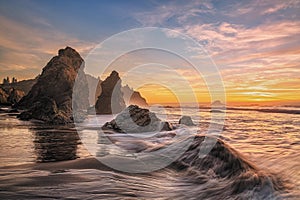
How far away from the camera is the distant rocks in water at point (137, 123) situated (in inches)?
823

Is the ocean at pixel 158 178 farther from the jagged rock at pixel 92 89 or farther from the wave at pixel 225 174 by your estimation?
the jagged rock at pixel 92 89

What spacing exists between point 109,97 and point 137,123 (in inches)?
1444

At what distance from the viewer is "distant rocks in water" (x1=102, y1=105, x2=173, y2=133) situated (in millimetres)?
20906

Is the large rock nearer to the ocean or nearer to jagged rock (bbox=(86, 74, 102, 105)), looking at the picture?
jagged rock (bbox=(86, 74, 102, 105))

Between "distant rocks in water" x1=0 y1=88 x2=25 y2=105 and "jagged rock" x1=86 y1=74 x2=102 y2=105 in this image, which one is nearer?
"jagged rock" x1=86 y1=74 x2=102 y2=105

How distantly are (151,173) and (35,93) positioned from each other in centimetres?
5750

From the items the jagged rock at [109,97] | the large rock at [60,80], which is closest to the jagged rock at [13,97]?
the large rock at [60,80]

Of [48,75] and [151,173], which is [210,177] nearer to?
[151,173]

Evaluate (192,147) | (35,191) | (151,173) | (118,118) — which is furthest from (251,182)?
(118,118)

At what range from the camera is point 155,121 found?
22109mm

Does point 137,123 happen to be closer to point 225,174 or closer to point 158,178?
point 158,178

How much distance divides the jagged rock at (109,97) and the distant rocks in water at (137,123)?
3134 centimetres

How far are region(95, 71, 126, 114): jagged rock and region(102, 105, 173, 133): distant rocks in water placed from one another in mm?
31343

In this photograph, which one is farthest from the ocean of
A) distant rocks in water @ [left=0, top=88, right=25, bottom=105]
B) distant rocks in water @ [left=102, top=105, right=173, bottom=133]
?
distant rocks in water @ [left=0, top=88, right=25, bottom=105]
